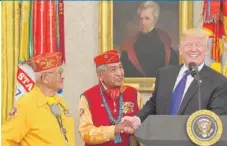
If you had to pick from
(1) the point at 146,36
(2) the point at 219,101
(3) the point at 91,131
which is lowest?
(3) the point at 91,131

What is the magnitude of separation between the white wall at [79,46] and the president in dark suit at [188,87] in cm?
235

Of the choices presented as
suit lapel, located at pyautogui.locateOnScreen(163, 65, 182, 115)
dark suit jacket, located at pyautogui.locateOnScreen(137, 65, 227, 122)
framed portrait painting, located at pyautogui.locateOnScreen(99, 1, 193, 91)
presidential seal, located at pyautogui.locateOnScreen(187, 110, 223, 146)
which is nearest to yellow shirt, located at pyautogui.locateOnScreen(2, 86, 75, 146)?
dark suit jacket, located at pyautogui.locateOnScreen(137, 65, 227, 122)

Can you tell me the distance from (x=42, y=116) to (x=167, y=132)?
1159mm

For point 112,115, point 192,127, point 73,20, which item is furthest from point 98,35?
point 192,127

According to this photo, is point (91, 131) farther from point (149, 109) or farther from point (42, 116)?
point (149, 109)

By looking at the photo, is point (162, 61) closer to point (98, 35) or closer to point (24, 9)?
point (98, 35)

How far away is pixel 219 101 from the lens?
8.05 feet

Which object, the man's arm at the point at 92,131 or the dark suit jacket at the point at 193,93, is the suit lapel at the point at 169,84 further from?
the man's arm at the point at 92,131

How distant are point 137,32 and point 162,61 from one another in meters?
0.41

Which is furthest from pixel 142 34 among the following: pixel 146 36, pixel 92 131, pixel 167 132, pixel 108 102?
pixel 167 132

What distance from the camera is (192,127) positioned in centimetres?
201

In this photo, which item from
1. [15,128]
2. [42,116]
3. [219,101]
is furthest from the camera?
[42,116]

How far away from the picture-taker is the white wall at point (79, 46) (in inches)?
199

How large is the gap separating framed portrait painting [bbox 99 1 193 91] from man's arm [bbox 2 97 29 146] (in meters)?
2.12
